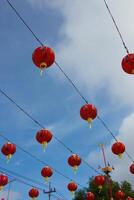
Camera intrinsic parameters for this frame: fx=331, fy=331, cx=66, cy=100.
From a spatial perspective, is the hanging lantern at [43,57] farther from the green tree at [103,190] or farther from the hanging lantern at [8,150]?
the green tree at [103,190]

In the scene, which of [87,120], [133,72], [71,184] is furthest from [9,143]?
[71,184]

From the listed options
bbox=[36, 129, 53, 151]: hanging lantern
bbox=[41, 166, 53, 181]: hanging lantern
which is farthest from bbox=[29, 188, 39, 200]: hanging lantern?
bbox=[36, 129, 53, 151]: hanging lantern

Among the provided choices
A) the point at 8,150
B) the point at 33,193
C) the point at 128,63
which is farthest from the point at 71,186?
the point at 128,63

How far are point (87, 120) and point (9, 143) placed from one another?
2866 millimetres

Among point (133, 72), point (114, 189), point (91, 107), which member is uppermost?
point (114, 189)

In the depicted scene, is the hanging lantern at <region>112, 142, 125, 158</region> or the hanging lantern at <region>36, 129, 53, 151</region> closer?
the hanging lantern at <region>36, 129, 53, 151</region>

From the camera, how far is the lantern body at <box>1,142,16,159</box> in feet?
35.4

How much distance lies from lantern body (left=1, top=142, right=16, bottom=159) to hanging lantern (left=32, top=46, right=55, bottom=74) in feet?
13.5

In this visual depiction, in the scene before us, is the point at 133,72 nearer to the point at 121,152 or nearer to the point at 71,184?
the point at 121,152

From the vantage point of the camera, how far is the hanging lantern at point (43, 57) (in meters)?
7.61

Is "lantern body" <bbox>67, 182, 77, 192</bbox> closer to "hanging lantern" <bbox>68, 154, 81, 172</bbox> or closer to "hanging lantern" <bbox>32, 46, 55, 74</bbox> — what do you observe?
"hanging lantern" <bbox>68, 154, 81, 172</bbox>

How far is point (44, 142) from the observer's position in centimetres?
1048

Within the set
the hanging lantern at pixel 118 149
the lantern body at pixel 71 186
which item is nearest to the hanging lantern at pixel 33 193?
the lantern body at pixel 71 186

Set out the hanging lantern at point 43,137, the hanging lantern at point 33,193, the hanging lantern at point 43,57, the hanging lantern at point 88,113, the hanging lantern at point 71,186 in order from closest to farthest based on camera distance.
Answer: the hanging lantern at point 43,57 < the hanging lantern at point 88,113 < the hanging lantern at point 43,137 < the hanging lantern at point 33,193 < the hanging lantern at point 71,186
